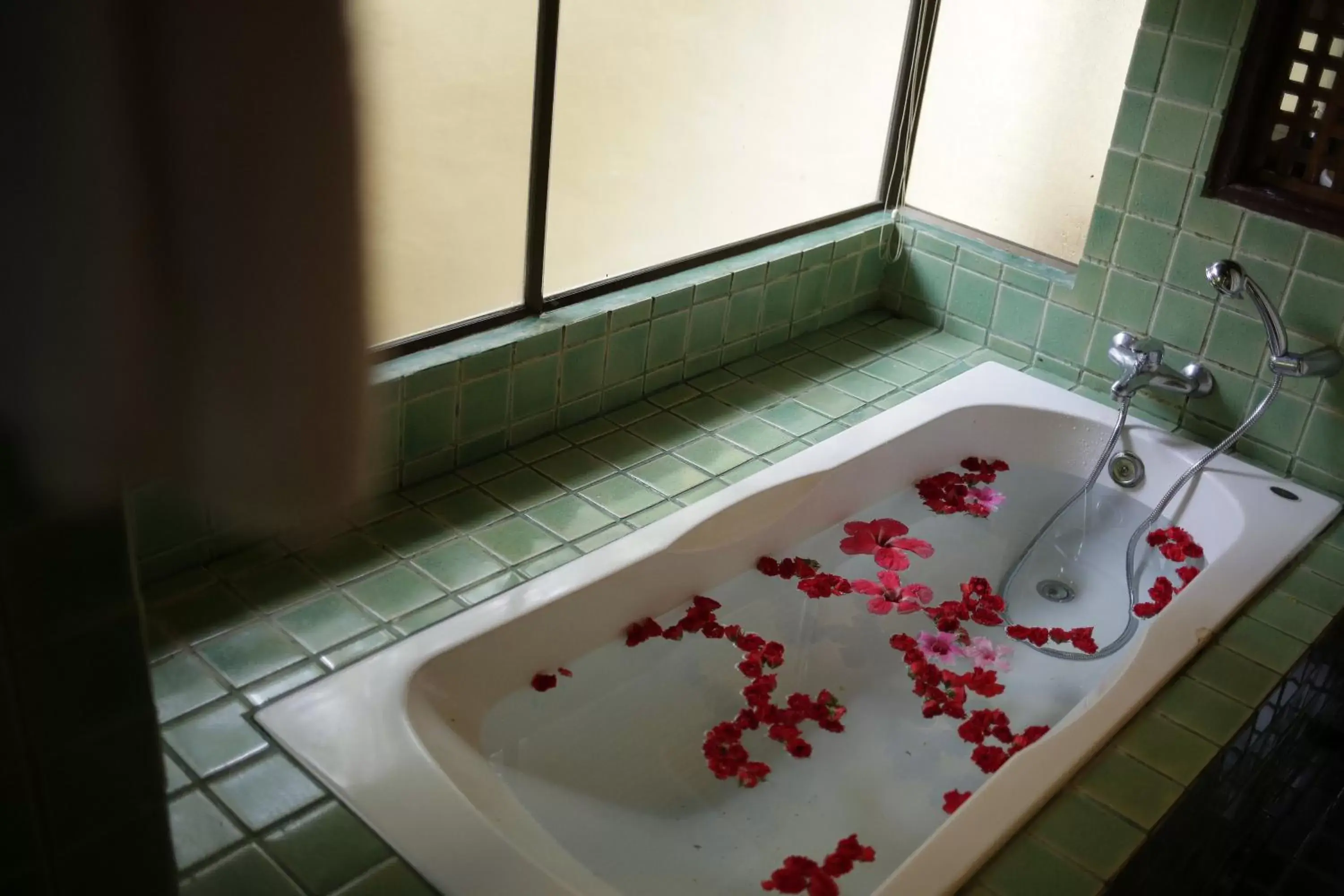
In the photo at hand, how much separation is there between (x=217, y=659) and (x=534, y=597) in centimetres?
46

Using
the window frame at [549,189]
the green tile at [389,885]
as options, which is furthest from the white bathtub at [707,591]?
→ the window frame at [549,189]

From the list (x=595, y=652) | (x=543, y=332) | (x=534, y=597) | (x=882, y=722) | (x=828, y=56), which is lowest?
(x=882, y=722)

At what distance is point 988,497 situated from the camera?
106 inches

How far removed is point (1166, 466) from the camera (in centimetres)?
258

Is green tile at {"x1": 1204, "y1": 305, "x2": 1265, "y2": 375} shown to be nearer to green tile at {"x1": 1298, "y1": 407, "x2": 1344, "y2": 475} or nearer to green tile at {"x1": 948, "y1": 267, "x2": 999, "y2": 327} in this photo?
green tile at {"x1": 1298, "y1": 407, "x2": 1344, "y2": 475}

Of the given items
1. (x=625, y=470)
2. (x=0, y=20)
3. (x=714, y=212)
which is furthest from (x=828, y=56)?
(x=0, y=20)

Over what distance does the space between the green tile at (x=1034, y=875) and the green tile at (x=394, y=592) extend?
0.91 m

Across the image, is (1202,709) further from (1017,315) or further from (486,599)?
(1017,315)

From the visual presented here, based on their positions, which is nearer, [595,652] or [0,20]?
[0,20]

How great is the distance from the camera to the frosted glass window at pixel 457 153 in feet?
6.69

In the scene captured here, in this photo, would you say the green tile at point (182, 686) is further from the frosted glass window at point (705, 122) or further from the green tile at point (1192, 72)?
the green tile at point (1192, 72)

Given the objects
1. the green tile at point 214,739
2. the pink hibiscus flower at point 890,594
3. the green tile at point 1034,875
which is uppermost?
the green tile at point 1034,875

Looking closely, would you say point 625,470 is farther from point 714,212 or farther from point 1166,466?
point 1166,466

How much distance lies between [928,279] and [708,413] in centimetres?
→ 79
